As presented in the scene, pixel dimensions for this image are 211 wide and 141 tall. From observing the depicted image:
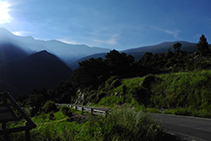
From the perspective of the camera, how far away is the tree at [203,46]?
53.4 metres

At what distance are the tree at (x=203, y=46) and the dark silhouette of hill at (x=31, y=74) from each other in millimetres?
125553

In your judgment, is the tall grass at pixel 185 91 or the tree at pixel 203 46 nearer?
the tall grass at pixel 185 91

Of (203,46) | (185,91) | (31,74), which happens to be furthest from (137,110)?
(31,74)

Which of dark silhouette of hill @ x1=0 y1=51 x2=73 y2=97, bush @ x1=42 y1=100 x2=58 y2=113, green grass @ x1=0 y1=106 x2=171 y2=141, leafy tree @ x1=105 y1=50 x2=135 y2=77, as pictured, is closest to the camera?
green grass @ x1=0 y1=106 x2=171 y2=141

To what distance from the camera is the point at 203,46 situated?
57.9m

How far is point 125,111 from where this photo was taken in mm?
6141

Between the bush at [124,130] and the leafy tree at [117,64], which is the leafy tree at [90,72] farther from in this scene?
the bush at [124,130]

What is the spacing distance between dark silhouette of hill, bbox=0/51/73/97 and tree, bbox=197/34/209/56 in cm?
12555

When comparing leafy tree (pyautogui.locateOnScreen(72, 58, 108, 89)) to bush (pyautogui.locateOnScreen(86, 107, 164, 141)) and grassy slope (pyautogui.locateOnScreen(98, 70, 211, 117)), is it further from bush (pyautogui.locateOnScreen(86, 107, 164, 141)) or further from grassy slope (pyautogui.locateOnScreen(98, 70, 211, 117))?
bush (pyautogui.locateOnScreen(86, 107, 164, 141))

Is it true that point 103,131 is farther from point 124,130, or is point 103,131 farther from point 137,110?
point 137,110

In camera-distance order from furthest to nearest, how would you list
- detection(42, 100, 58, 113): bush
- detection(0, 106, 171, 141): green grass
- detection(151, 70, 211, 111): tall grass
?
detection(42, 100, 58, 113): bush
detection(151, 70, 211, 111): tall grass
detection(0, 106, 171, 141): green grass

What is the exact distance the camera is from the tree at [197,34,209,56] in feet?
175

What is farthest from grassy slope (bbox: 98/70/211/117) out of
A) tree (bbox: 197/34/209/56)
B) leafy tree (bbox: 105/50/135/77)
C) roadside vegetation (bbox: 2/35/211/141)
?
tree (bbox: 197/34/209/56)

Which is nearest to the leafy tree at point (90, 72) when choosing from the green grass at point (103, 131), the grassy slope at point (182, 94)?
the grassy slope at point (182, 94)
